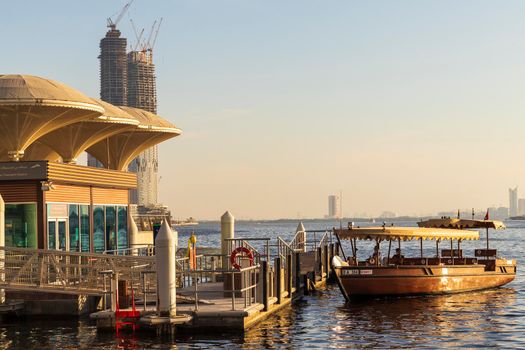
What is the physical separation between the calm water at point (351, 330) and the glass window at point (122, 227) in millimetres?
11040

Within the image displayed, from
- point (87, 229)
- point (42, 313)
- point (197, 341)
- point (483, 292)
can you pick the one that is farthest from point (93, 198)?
point (483, 292)

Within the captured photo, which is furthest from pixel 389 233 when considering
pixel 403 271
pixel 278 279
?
pixel 278 279

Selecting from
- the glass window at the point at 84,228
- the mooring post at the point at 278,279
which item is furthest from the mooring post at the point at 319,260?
the mooring post at the point at 278,279

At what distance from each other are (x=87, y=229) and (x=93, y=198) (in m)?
1.80

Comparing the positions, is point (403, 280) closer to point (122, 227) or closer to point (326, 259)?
point (326, 259)

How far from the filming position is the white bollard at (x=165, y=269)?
28641 millimetres

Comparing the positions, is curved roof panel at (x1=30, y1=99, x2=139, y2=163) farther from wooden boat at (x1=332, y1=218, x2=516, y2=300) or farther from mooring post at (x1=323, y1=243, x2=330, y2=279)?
wooden boat at (x1=332, y1=218, x2=516, y2=300)

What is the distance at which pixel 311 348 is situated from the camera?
99.2 feet

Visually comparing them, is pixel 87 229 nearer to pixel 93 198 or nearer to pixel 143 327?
pixel 93 198

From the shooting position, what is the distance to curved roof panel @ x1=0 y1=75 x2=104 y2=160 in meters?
43.4

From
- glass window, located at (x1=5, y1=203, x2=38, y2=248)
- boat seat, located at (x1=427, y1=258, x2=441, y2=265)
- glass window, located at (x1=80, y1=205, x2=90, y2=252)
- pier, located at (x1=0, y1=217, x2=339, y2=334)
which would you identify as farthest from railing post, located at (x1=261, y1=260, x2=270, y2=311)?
boat seat, located at (x1=427, y1=258, x2=441, y2=265)

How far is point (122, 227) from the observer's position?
48.6 m

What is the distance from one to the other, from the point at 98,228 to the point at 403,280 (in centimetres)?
1542

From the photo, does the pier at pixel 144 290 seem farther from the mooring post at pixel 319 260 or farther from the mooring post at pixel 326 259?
the mooring post at pixel 326 259
